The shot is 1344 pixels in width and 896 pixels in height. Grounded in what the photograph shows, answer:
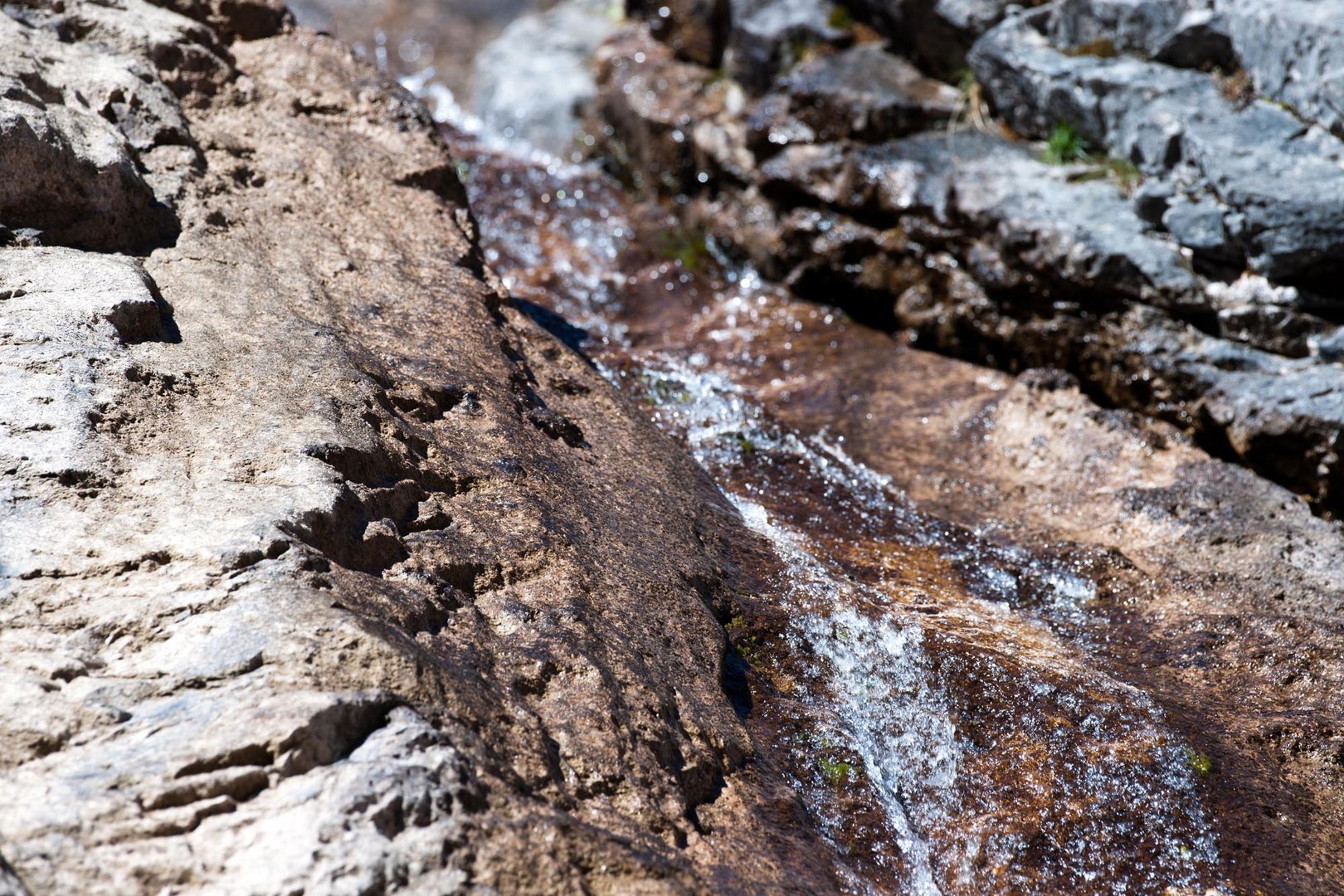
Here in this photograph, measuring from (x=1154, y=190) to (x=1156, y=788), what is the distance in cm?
433

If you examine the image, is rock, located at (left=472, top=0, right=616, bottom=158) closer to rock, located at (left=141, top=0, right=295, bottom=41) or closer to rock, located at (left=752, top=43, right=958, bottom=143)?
rock, located at (left=752, top=43, right=958, bottom=143)

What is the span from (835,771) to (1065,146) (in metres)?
5.62

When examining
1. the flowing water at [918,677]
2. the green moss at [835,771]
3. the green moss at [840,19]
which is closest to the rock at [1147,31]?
the green moss at [840,19]

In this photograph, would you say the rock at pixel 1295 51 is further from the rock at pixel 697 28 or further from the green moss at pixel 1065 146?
the rock at pixel 697 28

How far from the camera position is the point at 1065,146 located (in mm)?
7863

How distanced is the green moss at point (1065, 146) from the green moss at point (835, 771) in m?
5.49

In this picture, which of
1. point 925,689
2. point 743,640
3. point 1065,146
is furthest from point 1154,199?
point 743,640

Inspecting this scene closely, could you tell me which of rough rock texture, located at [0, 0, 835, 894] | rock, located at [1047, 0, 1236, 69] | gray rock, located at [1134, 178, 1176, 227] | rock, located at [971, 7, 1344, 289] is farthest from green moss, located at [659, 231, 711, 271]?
rough rock texture, located at [0, 0, 835, 894]

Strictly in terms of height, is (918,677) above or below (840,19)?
below

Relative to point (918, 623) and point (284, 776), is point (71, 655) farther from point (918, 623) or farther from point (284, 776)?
point (918, 623)

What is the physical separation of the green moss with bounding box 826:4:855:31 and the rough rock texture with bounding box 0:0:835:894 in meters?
5.59

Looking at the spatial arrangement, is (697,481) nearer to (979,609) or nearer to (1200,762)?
(979,609)

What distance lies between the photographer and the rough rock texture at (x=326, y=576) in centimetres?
257

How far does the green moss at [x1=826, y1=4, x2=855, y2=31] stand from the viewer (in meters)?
9.66
